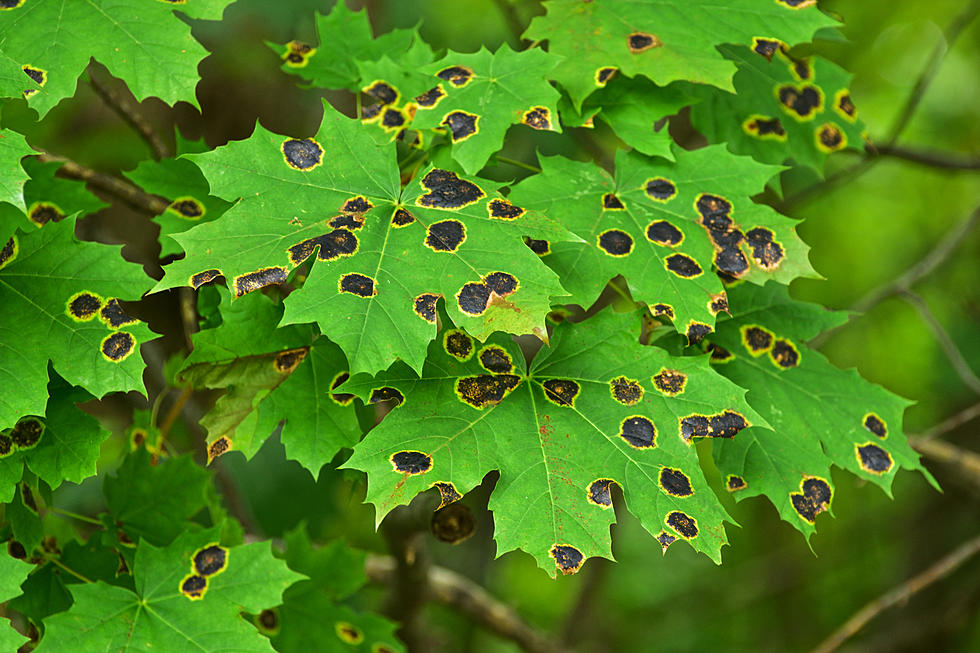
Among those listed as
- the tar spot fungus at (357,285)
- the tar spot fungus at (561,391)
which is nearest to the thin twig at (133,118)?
the tar spot fungus at (357,285)

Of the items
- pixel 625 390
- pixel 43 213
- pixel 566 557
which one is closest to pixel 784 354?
pixel 625 390

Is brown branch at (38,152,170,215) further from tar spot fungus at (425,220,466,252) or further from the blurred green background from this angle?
tar spot fungus at (425,220,466,252)

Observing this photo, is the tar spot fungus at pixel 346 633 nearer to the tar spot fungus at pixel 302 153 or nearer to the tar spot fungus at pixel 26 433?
the tar spot fungus at pixel 26 433

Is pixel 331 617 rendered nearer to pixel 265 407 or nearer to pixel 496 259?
pixel 265 407

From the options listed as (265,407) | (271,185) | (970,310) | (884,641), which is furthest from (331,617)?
(884,641)

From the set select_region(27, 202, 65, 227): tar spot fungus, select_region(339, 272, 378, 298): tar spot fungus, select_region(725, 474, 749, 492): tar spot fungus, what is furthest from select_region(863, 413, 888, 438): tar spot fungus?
select_region(27, 202, 65, 227): tar spot fungus

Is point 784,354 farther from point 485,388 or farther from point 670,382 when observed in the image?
point 485,388
